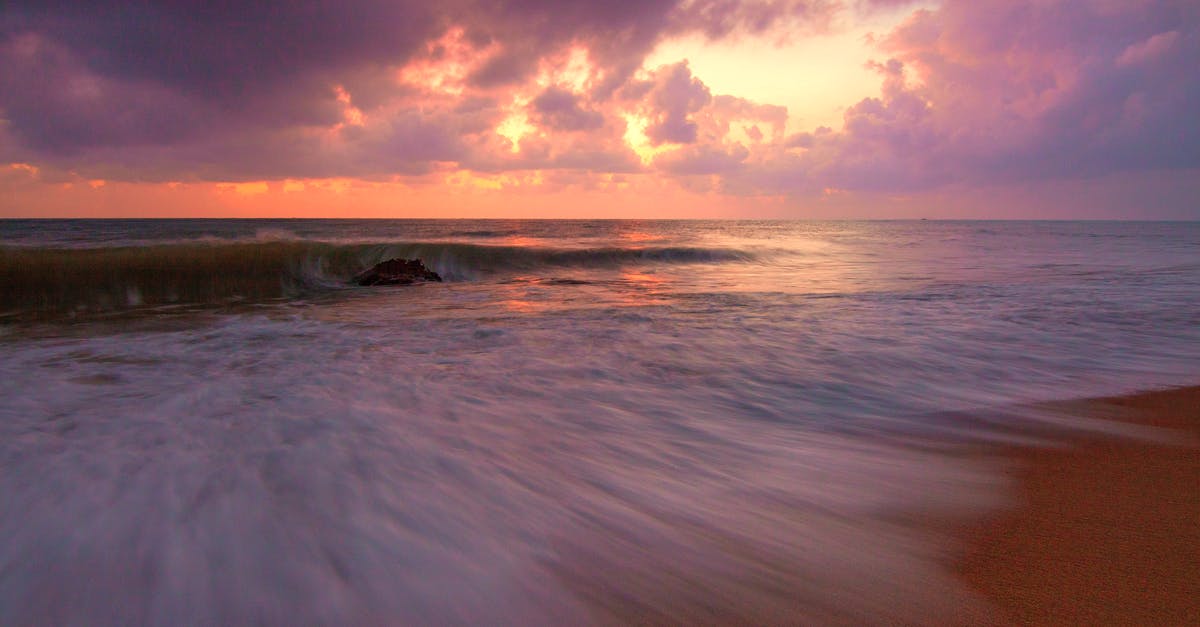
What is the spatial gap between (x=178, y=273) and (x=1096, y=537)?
14.9 metres

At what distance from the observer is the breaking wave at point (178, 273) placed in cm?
1066

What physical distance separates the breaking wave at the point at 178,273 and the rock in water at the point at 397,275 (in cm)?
76

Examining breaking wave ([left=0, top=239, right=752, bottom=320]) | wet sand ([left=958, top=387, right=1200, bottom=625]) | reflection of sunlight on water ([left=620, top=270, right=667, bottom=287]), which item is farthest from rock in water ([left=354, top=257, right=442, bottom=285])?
wet sand ([left=958, top=387, right=1200, bottom=625])

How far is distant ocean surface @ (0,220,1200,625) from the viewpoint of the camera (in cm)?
196

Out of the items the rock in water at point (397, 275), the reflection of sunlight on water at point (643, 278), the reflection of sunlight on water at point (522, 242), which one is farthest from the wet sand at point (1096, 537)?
the reflection of sunlight on water at point (522, 242)

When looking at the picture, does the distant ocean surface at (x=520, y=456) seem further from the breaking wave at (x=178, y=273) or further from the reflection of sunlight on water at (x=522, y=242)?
the reflection of sunlight on water at (x=522, y=242)

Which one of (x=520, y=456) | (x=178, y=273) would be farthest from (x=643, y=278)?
(x=520, y=456)

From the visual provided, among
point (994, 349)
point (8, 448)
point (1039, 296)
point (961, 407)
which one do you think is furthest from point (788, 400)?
point (1039, 296)

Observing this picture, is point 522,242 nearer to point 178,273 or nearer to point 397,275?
point 397,275

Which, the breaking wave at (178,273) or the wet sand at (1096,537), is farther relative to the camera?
the breaking wave at (178,273)

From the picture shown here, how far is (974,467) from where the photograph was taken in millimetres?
2967

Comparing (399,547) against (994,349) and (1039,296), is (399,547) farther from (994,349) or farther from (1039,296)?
(1039,296)

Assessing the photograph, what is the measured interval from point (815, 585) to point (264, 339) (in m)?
6.28

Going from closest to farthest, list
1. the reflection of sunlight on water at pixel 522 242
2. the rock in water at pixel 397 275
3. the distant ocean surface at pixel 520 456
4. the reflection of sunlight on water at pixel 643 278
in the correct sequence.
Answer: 1. the distant ocean surface at pixel 520 456
2. the rock in water at pixel 397 275
3. the reflection of sunlight on water at pixel 643 278
4. the reflection of sunlight on water at pixel 522 242
